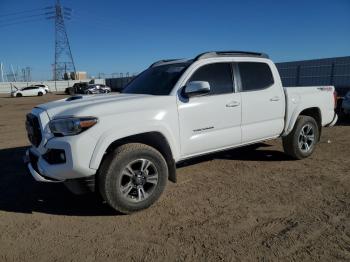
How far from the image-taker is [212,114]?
4.84 metres

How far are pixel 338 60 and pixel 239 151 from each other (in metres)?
17.0

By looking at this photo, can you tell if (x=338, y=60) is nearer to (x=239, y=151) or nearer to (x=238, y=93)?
(x=239, y=151)

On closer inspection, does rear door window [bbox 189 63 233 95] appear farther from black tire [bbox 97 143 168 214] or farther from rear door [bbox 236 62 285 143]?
black tire [bbox 97 143 168 214]

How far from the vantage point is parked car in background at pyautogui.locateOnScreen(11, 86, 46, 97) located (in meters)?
45.8

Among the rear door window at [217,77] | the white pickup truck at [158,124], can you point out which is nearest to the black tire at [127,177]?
the white pickup truck at [158,124]

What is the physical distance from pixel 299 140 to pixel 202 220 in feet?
10.7

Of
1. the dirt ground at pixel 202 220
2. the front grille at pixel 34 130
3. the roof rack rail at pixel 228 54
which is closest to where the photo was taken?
the dirt ground at pixel 202 220

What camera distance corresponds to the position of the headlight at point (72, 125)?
3764 millimetres

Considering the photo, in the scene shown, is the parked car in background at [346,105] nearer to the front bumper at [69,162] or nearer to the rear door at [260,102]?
the rear door at [260,102]

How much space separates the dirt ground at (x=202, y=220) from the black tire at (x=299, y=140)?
0.36 metres

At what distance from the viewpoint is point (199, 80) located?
193 inches

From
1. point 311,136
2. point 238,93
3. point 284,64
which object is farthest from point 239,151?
point 284,64

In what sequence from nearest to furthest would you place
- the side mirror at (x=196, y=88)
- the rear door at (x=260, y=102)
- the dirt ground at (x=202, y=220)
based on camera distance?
the dirt ground at (x=202, y=220) < the side mirror at (x=196, y=88) < the rear door at (x=260, y=102)

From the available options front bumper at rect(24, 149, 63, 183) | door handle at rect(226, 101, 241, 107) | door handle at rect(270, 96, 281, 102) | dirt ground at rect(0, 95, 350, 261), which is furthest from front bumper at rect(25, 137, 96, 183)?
door handle at rect(270, 96, 281, 102)
